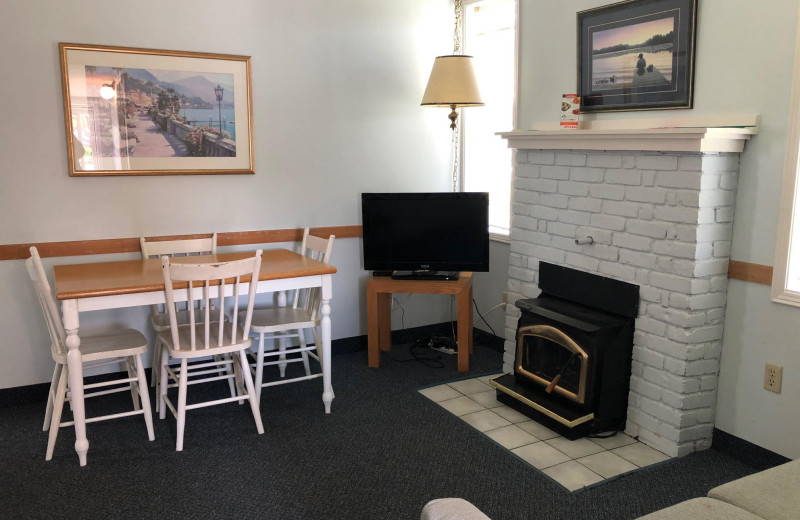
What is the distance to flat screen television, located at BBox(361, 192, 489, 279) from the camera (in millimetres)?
4035

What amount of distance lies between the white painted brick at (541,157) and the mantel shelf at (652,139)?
0.05 m

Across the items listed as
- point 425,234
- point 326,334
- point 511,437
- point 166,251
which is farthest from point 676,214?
point 166,251

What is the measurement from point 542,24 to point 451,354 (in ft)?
6.97

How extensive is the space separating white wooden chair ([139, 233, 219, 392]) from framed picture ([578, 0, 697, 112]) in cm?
225

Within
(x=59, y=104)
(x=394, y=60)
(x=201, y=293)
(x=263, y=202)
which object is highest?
(x=394, y=60)

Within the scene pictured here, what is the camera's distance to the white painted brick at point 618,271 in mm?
3026

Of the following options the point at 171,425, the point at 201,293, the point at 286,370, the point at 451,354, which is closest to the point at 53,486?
the point at 171,425

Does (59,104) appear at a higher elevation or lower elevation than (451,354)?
higher

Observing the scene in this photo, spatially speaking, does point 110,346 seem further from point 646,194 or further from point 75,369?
point 646,194

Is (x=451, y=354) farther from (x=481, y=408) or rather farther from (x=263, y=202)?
(x=263, y=202)

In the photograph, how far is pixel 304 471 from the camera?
2.79 metres

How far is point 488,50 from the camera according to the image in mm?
4336

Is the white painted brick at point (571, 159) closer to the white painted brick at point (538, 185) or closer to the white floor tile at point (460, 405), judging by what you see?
the white painted brick at point (538, 185)

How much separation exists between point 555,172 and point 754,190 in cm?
100
